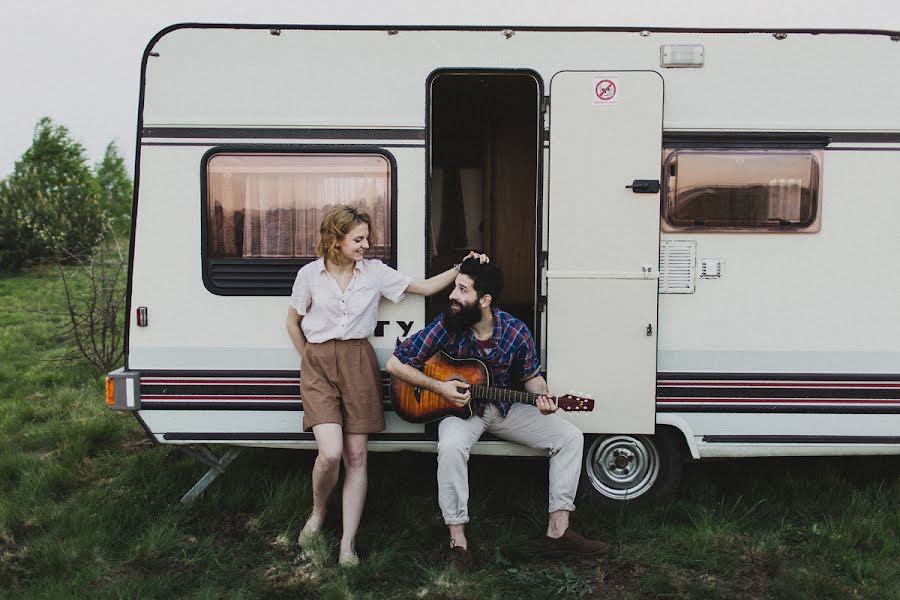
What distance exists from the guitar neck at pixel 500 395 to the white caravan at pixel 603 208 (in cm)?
34

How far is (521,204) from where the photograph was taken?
6.54 metres

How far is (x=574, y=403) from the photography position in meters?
3.52

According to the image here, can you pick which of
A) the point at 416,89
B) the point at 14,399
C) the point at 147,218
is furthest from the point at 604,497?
the point at 14,399

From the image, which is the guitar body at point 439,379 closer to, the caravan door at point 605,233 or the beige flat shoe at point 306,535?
the caravan door at point 605,233

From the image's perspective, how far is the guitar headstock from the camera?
351 cm

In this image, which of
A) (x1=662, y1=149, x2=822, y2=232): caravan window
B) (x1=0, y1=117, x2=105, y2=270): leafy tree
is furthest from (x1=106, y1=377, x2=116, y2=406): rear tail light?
(x1=0, y1=117, x2=105, y2=270): leafy tree

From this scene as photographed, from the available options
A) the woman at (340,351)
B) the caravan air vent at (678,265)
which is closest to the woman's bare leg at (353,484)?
the woman at (340,351)

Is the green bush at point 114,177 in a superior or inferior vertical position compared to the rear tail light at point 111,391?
superior

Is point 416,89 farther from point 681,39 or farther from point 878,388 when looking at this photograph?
point 878,388

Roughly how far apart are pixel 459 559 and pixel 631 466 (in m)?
1.16

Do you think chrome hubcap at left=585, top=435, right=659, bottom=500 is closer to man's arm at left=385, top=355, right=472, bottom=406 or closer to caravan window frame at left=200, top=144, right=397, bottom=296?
man's arm at left=385, top=355, right=472, bottom=406

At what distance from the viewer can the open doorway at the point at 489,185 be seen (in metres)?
6.19

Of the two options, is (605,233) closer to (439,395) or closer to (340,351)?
(439,395)

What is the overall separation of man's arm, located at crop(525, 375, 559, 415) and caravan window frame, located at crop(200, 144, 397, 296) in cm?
91
